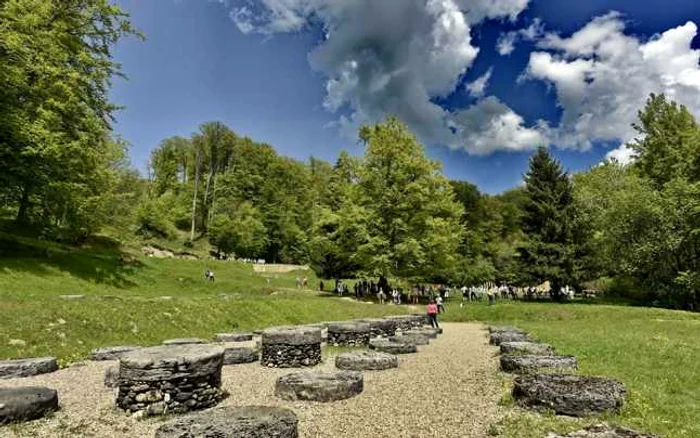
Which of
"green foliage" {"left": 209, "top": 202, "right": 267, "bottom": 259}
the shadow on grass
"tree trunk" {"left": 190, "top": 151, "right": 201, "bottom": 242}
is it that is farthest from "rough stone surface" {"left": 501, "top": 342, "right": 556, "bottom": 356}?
"tree trunk" {"left": 190, "top": 151, "right": 201, "bottom": 242}

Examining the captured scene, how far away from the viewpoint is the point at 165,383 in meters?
8.20

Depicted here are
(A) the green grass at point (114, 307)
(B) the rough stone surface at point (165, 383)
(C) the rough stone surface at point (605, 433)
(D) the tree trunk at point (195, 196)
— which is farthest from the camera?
(D) the tree trunk at point (195, 196)

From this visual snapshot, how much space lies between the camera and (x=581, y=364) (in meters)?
10.9

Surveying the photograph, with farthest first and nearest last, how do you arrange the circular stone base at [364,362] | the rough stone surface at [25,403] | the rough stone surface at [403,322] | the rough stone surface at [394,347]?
1. the rough stone surface at [403,322]
2. the rough stone surface at [394,347]
3. the circular stone base at [364,362]
4. the rough stone surface at [25,403]

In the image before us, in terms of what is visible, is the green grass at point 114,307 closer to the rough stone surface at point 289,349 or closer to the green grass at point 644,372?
the rough stone surface at point 289,349

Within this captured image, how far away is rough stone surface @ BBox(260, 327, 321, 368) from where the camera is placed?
12609 millimetres

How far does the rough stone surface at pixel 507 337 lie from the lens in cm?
1633

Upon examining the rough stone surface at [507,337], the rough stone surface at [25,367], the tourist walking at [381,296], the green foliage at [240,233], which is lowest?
the rough stone surface at [25,367]

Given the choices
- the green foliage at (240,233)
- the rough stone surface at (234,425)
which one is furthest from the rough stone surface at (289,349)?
the green foliage at (240,233)

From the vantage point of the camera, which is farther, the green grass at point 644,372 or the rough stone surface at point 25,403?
the rough stone surface at point 25,403

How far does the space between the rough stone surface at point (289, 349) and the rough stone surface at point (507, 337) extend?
747cm

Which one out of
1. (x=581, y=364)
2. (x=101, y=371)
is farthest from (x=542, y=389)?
(x=101, y=371)

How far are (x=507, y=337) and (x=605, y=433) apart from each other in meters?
11.8

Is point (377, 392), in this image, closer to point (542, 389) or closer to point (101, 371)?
point (542, 389)
